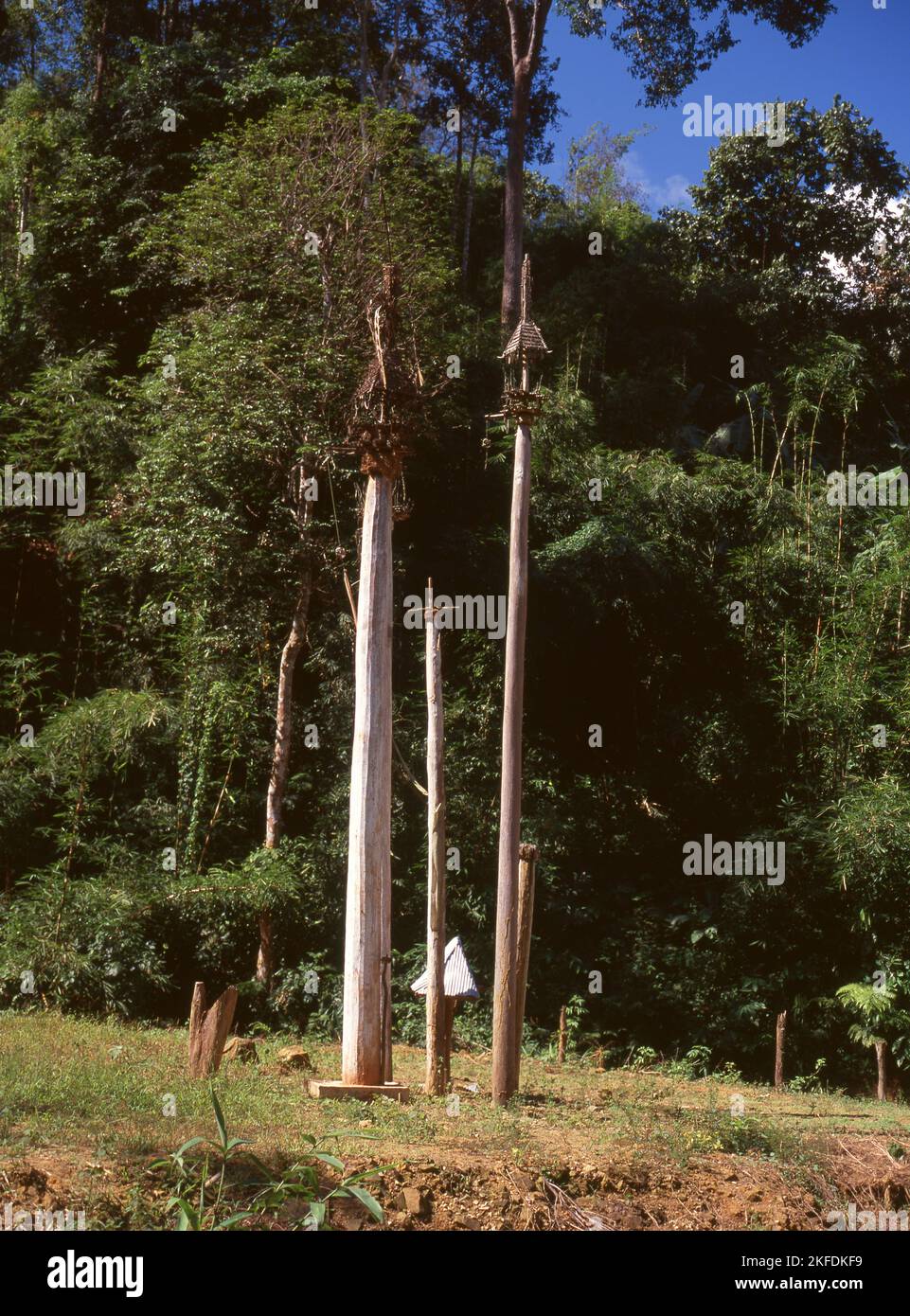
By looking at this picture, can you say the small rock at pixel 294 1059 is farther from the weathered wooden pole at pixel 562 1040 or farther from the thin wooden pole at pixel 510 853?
the weathered wooden pole at pixel 562 1040

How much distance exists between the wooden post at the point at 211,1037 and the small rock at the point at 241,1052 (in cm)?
135

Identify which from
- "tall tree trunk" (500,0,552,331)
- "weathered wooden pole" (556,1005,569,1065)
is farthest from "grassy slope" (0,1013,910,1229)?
"tall tree trunk" (500,0,552,331)

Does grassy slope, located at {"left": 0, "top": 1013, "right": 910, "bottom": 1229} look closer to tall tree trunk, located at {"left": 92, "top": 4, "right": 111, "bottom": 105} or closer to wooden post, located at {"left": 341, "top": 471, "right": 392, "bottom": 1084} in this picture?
wooden post, located at {"left": 341, "top": 471, "right": 392, "bottom": 1084}

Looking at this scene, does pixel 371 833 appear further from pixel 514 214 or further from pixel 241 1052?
pixel 514 214

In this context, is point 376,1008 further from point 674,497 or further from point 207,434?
point 674,497

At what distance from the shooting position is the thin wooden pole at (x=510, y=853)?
1000 centimetres

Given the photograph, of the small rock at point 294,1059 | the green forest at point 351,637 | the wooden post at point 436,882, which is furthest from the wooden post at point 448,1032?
the green forest at point 351,637

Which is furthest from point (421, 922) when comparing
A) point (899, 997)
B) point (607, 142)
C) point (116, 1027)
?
point (607, 142)

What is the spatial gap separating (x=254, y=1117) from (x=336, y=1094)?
4.16ft

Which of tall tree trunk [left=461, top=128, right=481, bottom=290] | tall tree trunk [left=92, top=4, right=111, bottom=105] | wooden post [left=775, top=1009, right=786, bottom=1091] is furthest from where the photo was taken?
tall tree trunk [left=461, top=128, right=481, bottom=290]

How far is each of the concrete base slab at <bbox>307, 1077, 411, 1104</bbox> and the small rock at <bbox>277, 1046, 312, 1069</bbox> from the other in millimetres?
2023

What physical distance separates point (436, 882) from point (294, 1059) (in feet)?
7.74

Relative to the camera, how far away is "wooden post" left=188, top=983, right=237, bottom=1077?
32.0 feet

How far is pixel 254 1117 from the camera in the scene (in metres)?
8.05
